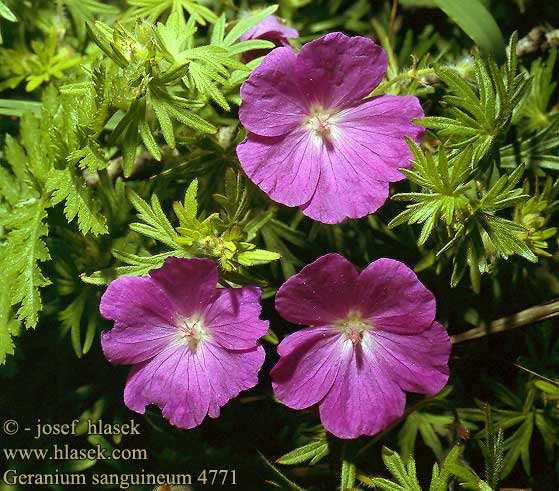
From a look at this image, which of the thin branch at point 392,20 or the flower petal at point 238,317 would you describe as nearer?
the flower petal at point 238,317

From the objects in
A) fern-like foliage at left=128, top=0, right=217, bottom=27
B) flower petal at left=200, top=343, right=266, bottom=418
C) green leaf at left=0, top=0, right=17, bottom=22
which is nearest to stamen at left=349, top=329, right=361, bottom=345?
flower petal at left=200, top=343, right=266, bottom=418

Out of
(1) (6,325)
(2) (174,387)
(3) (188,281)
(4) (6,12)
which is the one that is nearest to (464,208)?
(3) (188,281)

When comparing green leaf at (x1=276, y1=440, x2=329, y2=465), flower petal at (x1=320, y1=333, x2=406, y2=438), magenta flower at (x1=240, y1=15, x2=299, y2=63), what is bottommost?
green leaf at (x1=276, y1=440, x2=329, y2=465)

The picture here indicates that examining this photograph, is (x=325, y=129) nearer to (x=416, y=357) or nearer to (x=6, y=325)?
(x=416, y=357)

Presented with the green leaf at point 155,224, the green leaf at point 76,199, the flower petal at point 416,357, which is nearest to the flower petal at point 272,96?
the green leaf at point 155,224

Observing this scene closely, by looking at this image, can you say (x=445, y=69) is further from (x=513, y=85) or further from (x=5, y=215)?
(x=5, y=215)

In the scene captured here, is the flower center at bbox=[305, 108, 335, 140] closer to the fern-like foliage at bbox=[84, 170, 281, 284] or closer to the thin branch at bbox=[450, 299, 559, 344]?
the fern-like foliage at bbox=[84, 170, 281, 284]

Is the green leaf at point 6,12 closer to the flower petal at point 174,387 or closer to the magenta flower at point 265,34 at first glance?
the magenta flower at point 265,34
